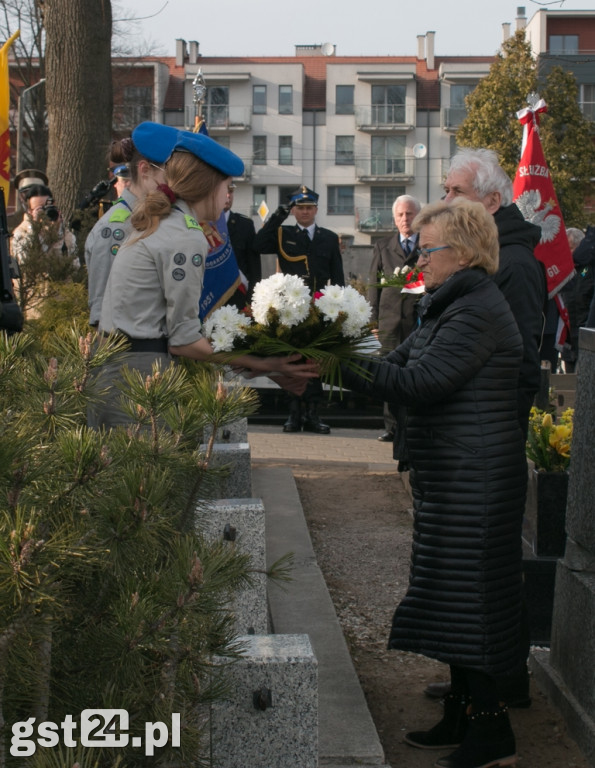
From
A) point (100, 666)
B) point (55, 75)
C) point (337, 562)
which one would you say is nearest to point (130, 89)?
point (55, 75)

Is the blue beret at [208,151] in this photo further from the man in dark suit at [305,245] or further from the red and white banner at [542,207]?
the man in dark suit at [305,245]

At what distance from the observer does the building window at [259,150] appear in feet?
230

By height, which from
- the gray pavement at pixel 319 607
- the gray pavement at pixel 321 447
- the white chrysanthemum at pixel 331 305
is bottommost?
the gray pavement at pixel 321 447

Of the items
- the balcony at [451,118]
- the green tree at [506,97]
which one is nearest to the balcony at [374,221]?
the balcony at [451,118]

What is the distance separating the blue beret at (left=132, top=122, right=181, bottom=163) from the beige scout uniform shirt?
42cm

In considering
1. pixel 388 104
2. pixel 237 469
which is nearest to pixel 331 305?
pixel 237 469

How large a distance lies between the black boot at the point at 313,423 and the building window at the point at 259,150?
60251 mm

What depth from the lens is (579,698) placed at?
12.9 ft

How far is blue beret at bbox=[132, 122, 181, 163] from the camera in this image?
4121 millimetres

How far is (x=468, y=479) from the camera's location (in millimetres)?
3662

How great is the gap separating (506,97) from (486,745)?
42807mm

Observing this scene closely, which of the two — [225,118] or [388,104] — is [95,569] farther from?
[388,104]

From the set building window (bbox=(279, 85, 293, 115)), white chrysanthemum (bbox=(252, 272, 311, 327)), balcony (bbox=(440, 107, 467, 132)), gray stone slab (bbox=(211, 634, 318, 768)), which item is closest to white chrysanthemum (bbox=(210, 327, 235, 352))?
white chrysanthemum (bbox=(252, 272, 311, 327))

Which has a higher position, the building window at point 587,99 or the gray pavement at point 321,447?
the building window at point 587,99
